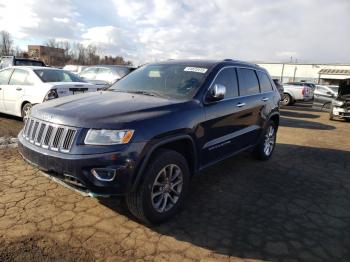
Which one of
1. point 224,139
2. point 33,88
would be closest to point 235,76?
point 224,139

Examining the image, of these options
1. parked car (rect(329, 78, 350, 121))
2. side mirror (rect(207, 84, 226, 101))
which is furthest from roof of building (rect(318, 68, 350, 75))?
side mirror (rect(207, 84, 226, 101))

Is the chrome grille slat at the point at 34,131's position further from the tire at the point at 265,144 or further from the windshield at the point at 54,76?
the windshield at the point at 54,76

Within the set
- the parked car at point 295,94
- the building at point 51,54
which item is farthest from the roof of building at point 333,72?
the building at point 51,54

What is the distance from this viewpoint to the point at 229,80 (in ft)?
16.0

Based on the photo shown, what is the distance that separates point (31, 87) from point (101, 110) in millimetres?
5405

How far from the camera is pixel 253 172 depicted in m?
5.68

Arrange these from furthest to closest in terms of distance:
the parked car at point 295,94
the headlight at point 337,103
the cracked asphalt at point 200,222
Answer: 1. the parked car at point 295,94
2. the headlight at point 337,103
3. the cracked asphalt at point 200,222

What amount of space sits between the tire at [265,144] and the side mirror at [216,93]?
7.34 ft

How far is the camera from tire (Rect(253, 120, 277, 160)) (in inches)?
244

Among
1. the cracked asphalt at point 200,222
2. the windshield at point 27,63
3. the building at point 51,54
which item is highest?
the building at point 51,54

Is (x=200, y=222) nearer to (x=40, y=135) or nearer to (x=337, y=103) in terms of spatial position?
(x=40, y=135)

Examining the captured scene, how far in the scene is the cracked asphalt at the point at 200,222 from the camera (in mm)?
3195

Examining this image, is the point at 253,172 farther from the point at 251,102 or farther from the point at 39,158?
the point at 39,158

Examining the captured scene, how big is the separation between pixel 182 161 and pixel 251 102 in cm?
221
